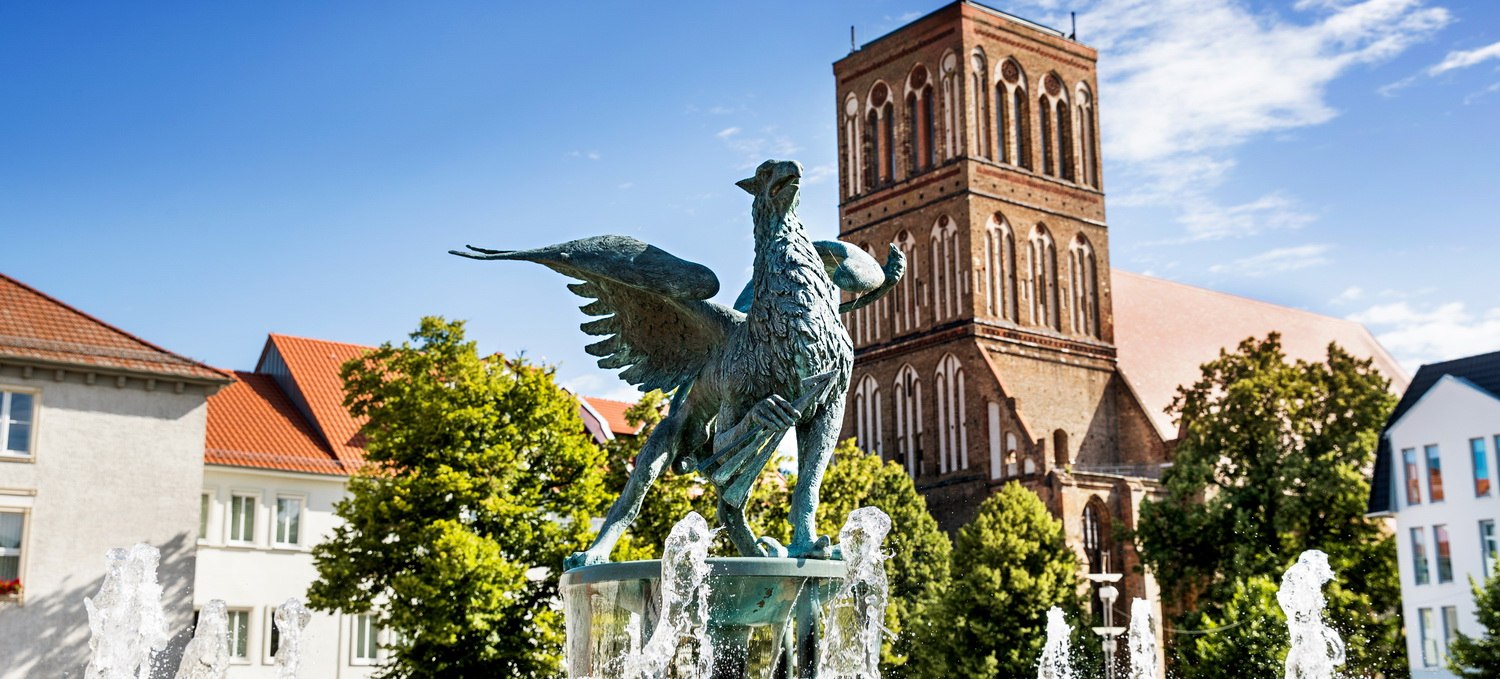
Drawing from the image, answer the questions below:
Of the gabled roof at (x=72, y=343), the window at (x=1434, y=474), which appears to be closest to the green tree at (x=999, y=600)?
the window at (x=1434, y=474)

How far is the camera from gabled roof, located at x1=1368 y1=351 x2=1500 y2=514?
37469 mm

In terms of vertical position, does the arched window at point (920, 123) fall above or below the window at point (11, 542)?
above

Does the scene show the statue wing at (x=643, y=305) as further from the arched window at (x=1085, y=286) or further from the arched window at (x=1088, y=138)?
the arched window at (x=1088, y=138)

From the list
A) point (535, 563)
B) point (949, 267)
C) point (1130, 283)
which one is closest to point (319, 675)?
point (535, 563)

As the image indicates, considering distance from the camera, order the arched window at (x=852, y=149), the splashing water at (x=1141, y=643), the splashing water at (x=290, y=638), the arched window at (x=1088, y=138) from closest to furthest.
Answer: the splashing water at (x=290, y=638), the splashing water at (x=1141, y=643), the arched window at (x=1088, y=138), the arched window at (x=852, y=149)

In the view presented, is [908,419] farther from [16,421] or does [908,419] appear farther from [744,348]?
[744,348]

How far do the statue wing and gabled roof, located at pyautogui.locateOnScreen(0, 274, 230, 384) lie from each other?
22306 millimetres

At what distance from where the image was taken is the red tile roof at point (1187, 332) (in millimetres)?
57969

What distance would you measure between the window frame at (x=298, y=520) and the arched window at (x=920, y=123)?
27781mm

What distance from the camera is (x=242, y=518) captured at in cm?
3509

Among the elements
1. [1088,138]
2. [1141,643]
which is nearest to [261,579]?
[1141,643]

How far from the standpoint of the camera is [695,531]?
28.2 ft

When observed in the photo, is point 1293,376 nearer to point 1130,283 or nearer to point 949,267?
point 949,267

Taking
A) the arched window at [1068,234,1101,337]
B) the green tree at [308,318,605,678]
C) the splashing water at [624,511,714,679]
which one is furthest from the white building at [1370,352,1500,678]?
the splashing water at [624,511,714,679]
